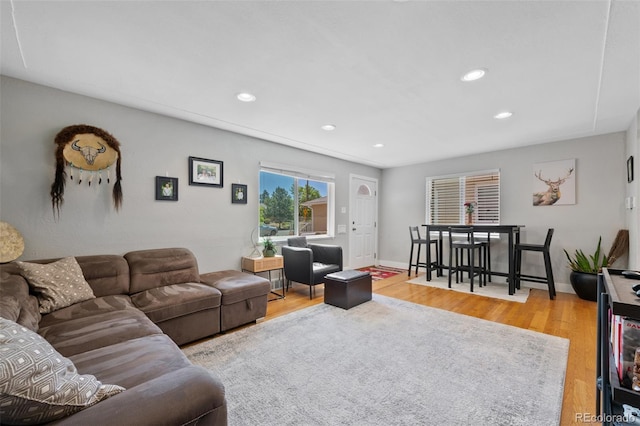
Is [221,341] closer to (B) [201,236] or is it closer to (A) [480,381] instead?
(B) [201,236]

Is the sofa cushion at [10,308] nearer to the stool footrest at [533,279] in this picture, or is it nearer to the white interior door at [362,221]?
the white interior door at [362,221]

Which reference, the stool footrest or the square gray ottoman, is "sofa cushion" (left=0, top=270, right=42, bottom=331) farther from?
the stool footrest

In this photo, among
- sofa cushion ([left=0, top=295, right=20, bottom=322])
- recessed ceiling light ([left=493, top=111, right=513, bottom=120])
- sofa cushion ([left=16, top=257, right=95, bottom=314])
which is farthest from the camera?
recessed ceiling light ([left=493, top=111, right=513, bottom=120])

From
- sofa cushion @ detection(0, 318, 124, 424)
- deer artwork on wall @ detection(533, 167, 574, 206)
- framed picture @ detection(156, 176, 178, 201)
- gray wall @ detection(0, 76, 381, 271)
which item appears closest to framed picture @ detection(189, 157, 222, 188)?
gray wall @ detection(0, 76, 381, 271)

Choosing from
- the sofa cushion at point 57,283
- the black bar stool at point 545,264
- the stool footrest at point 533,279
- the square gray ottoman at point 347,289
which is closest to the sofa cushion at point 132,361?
the sofa cushion at point 57,283

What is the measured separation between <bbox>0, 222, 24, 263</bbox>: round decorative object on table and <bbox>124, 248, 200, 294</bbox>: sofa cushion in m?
0.76

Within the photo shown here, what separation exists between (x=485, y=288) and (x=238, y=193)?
13.8 ft

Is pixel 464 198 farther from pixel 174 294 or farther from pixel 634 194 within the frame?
pixel 174 294

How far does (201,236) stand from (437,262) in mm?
4235

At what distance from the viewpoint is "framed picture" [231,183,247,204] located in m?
3.87

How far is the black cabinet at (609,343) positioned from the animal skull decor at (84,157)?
375cm

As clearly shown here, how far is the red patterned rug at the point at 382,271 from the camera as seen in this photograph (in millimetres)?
5355

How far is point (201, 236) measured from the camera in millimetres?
3539

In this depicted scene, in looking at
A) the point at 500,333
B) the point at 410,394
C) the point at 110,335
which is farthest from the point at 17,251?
the point at 500,333
